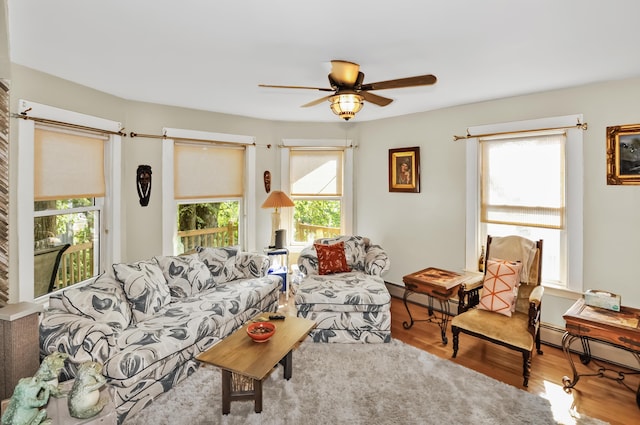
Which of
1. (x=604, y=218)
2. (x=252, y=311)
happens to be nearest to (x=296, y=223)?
(x=252, y=311)

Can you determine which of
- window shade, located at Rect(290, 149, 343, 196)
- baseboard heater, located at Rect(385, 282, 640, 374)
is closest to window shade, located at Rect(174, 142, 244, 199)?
window shade, located at Rect(290, 149, 343, 196)

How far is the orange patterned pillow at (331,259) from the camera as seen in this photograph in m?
4.15

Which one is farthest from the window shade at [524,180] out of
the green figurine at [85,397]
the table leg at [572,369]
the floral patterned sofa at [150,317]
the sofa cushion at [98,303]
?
the green figurine at [85,397]

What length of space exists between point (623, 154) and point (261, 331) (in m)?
3.60

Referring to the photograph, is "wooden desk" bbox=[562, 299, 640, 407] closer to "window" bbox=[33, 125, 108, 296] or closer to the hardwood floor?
the hardwood floor

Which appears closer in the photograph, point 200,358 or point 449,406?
point 200,358

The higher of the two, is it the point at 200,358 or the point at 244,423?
the point at 200,358

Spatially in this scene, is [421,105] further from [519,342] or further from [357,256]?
[519,342]

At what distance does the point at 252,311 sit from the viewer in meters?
3.66

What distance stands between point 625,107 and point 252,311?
13.6 feet

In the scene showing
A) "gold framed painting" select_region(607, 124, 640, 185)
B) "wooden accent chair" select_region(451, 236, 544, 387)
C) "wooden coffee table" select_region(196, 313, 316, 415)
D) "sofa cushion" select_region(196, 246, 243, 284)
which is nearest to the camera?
"wooden coffee table" select_region(196, 313, 316, 415)

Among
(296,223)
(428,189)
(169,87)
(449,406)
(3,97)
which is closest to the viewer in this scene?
(3,97)

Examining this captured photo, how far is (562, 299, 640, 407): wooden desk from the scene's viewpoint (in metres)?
2.43

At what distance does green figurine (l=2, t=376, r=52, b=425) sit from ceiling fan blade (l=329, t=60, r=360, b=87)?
2.57m
